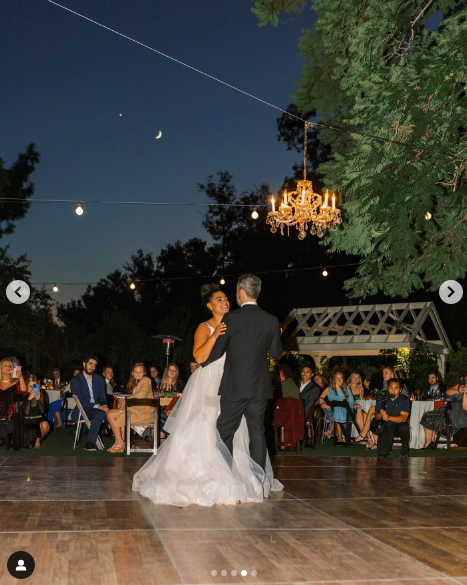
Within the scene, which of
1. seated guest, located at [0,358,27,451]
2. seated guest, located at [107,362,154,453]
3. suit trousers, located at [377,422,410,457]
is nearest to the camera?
seated guest, located at [107,362,154,453]

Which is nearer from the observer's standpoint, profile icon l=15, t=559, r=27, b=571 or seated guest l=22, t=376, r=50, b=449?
profile icon l=15, t=559, r=27, b=571

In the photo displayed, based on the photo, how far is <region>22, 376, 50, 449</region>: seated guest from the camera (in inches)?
398

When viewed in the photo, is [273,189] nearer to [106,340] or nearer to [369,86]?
[106,340]

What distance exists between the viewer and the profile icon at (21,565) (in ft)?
11.6

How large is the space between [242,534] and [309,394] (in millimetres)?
7327

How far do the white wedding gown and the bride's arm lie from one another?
0.81ft

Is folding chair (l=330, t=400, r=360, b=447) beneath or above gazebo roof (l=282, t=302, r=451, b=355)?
beneath

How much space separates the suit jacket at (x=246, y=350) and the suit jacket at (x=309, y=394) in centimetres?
614

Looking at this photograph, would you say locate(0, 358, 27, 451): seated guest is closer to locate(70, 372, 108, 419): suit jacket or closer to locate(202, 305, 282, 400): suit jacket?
locate(70, 372, 108, 419): suit jacket

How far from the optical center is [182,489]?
547 centimetres

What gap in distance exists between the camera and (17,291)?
73.2 ft

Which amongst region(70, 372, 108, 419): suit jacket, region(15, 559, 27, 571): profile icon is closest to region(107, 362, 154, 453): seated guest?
region(70, 372, 108, 419): suit jacket

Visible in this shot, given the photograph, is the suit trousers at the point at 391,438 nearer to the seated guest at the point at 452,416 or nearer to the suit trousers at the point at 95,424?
the seated guest at the point at 452,416

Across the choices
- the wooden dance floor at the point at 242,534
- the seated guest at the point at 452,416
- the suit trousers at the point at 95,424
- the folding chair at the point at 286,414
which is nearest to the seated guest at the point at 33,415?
the suit trousers at the point at 95,424
